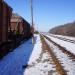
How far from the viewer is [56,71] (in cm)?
877

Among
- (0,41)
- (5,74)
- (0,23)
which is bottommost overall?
(5,74)

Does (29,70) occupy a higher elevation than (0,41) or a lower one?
lower

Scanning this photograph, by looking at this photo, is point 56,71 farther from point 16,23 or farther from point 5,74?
point 16,23

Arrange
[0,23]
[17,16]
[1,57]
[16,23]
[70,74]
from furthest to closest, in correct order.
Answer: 1. [17,16]
2. [16,23]
3. [1,57]
4. [0,23]
5. [70,74]

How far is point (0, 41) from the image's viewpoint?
12.0 m

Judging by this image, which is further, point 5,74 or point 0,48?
point 0,48

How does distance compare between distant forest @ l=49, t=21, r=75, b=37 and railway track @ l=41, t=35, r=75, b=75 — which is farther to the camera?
distant forest @ l=49, t=21, r=75, b=37

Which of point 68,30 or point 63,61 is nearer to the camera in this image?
point 63,61

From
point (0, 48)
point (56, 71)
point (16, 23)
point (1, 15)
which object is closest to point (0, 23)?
point (1, 15)

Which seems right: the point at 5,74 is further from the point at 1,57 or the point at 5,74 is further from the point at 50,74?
the point at 1,57

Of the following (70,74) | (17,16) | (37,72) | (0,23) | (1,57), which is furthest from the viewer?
(17,16)

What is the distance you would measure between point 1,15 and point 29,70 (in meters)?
4.28

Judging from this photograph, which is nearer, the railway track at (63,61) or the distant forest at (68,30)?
the railway track at (63,61)

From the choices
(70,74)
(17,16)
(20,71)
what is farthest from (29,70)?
(17,16)
